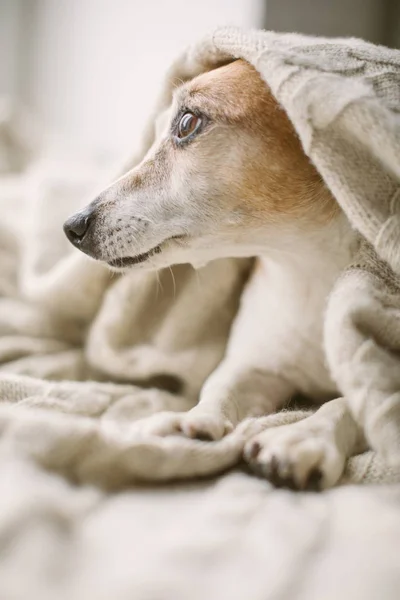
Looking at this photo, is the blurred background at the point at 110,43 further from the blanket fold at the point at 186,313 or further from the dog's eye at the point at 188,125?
the dog's eye at the point at 188,125

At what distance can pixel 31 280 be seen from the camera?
47.1 inches

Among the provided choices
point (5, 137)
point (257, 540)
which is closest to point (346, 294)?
point (257, 540)

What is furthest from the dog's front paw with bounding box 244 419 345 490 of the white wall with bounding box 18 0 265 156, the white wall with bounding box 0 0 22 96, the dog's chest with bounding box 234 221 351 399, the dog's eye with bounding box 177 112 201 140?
the white wall with bounding box 0 0 22 96

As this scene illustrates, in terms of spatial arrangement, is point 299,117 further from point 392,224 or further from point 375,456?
point 375,456

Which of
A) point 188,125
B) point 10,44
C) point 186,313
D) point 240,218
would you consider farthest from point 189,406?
point 10,44

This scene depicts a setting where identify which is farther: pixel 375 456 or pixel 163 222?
pixel 163 222

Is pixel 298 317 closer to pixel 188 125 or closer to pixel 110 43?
pixel 188 125

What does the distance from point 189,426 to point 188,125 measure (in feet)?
1.58

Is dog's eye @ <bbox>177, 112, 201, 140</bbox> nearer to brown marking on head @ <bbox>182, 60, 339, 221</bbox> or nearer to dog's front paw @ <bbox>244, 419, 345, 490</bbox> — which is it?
brown marking on head @ <bbox>182, 60, 339, 221</bbox>

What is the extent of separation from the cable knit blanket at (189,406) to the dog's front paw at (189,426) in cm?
2

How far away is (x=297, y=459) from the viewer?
0.60 m

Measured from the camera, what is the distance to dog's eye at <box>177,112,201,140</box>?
871mm

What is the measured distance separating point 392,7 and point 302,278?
1.31 meters

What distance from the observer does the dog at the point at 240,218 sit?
0.82 metres
